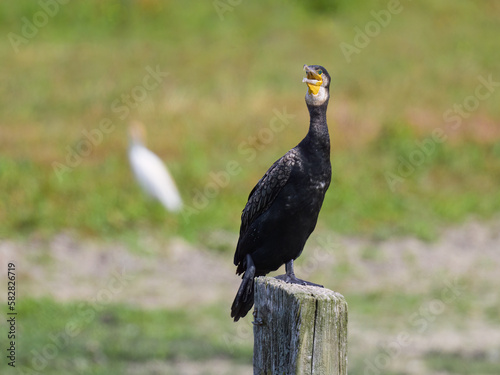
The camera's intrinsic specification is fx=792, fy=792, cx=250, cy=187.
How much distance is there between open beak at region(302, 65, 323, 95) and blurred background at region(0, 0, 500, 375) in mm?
4693

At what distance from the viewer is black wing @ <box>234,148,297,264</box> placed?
3.78 metres

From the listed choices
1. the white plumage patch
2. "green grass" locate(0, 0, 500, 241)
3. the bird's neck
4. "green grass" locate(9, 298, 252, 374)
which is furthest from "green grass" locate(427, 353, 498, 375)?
the white plumage patch

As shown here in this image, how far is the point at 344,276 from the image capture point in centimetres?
1039

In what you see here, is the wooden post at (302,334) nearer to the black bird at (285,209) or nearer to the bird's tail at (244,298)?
the black bird at (285,209)

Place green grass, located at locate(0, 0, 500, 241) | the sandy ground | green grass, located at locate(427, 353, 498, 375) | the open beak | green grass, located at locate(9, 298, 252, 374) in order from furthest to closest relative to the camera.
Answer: green grass, located at locate(0, 0, 500, 241) → the sandy ground → green grass, located at locate(427, 353, 498, 375) → green grass, located at locate(9, 298, 252, 374) → the open beak

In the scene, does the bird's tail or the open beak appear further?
the bird's tail

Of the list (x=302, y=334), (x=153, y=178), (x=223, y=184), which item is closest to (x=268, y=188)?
(x=302, y=334)

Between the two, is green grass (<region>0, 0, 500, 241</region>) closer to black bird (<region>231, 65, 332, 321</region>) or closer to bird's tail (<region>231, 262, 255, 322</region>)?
black bird (<region>231, 65, 332, 321</region>)

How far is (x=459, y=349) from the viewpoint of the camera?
27.1ft

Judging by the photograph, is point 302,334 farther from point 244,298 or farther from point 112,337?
point 112,337

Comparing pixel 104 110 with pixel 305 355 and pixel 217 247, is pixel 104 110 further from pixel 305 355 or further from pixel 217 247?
pixel 305 355

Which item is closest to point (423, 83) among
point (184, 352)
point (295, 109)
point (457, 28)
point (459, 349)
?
point (295, 109)

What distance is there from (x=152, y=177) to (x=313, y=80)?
8.82 metres

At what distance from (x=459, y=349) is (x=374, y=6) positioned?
1815cm
